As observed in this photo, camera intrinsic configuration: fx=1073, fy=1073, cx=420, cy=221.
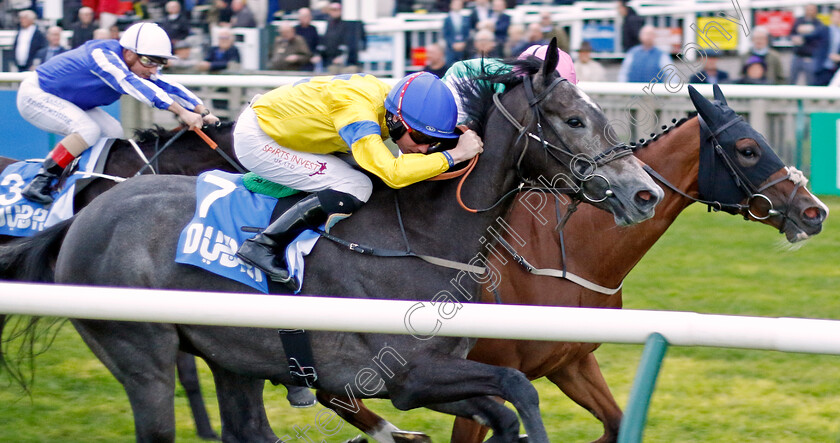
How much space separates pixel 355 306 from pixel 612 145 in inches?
64.0

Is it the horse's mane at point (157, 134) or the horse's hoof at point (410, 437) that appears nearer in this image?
the horse's hoof at point (410, 437)

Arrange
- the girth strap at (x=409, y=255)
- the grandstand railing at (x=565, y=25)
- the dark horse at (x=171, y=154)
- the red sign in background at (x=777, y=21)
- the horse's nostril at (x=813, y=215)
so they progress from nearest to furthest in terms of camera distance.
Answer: the girth strap at (x=409, y=255) → the horse's nostril at (x=813, y=215) → the dark horse at (x=171, y=154) → the red sign in background at (x=777, y=21) → the grandstand railing at (x=565, y=25)

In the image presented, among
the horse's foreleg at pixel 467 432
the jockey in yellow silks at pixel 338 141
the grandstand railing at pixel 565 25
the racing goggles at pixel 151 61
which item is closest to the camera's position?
the jockey in yellow silks at pixel 338 141

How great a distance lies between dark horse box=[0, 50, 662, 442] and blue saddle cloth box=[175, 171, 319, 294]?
0.16 ft

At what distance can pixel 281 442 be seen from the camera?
3.72m

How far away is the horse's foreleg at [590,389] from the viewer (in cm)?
392

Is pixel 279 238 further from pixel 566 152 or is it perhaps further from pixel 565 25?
pixel 565 25

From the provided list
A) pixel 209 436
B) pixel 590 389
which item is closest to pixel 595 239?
pixel 590 389

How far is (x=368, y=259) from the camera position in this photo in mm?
3350

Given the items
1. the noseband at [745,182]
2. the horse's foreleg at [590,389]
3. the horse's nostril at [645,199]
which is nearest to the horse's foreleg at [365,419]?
the horse's foreleg at [590,389]

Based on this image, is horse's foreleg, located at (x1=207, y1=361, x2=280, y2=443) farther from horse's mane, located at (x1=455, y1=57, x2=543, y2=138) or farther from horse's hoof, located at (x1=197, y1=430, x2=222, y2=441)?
horse's mane, located at (x1=455, y1=57, x2=543, y2=138)

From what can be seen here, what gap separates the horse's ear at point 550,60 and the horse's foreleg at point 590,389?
45.1 inches

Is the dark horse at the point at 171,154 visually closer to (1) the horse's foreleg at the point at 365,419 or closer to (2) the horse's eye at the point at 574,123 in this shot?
(1) the horse's foreleg at the point at 365,419

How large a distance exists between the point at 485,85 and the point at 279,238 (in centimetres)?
82
